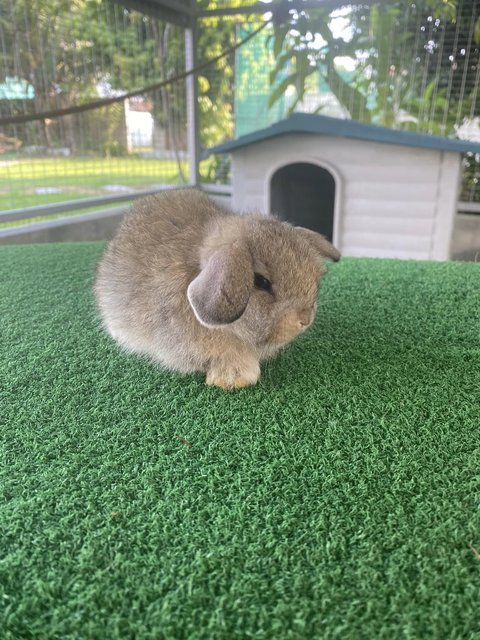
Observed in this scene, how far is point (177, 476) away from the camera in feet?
3.04

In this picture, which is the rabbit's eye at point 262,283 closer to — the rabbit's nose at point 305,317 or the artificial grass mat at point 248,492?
the rabbit's nose at point 305,317

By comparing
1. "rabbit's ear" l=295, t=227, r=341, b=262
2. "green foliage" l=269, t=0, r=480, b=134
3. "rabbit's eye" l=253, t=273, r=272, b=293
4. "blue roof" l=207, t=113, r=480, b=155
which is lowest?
"rabbit's eye" l=253, t=273, r=272, b=293

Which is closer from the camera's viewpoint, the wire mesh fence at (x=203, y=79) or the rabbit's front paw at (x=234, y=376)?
the rabbit's front paw at (x=234, y=376)

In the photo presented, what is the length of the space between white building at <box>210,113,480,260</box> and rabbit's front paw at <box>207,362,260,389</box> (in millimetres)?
2401

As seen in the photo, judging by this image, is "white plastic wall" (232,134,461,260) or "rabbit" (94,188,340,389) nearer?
"rabbit" (94,188,340,389)

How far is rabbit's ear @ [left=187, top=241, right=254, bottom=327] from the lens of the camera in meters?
1.04

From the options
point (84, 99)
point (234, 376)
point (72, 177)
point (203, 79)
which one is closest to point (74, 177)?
point (72, 177)

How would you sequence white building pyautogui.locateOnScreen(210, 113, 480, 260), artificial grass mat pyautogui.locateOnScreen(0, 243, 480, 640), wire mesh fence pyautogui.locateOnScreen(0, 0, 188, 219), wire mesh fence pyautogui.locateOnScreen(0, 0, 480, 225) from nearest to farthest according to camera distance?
artificial grass mat pyautogui.locateOnScreen(0, 243, 480, 640), wire mesh fence pyautogui.locateOnScreen(0, 0, 188, 219), wire mesh fence pyautogui.locateOnScreen(0, 0, 480, 225), white building pyautogui.locateOnScreen(210, 113, 480, 260)

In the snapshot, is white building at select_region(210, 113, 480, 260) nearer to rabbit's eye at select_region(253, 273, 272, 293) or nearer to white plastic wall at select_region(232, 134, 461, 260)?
white plastic wall at select_region(232, 134, 461, 260)

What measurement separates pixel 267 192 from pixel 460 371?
2796 millimetres

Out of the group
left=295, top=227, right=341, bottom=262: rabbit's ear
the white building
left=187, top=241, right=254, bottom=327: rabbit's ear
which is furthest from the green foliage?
left=187, top=241, right=254, bottom=327: rabbit's ear

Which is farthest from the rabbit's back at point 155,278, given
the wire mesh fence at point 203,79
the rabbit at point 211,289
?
the wire mesh fence at point 203,79

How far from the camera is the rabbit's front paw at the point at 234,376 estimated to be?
1246 mm

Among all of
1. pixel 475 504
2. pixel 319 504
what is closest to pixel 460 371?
pixel 475 504
